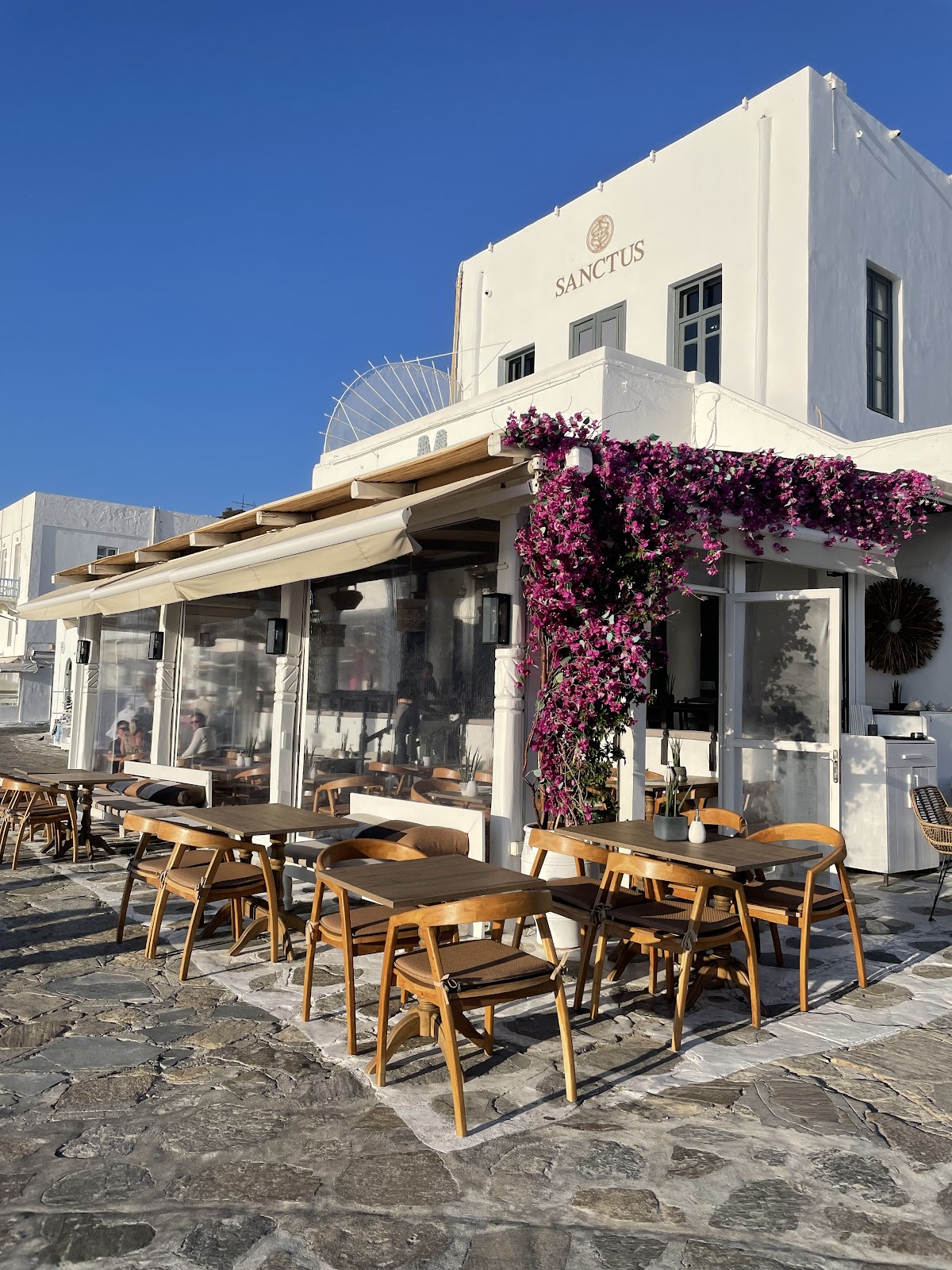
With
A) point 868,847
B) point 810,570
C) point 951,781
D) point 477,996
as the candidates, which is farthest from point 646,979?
point 951,781

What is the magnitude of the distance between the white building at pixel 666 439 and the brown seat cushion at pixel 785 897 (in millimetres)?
1302

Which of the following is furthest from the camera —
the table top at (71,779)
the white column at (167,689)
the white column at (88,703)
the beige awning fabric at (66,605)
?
the white column at (88,703)

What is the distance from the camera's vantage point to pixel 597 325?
47.0ft

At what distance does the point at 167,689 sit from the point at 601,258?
9.00 meters

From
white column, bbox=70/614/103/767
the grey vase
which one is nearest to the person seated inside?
white column, bbox=70/614/103/767

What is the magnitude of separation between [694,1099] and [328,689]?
509cm

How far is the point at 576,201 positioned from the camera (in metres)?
14.9

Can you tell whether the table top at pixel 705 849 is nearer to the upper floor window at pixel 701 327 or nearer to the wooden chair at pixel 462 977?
the wooden chair at pixel 462 977

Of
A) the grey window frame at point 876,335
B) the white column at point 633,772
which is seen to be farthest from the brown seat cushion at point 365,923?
the grey window frame at point 876,335

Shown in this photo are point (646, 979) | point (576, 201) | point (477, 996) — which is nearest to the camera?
point (477, 996)

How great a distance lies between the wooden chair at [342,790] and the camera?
733cm

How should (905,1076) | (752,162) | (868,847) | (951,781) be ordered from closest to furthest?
1. (905,1076)
2. (868,847)
3. (951,781)
4. (752,162)

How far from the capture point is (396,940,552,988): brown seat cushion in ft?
11.2

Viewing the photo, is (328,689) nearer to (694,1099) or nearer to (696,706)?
(696,706)
